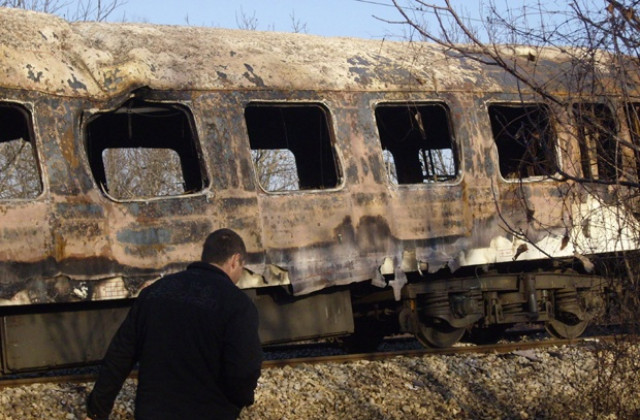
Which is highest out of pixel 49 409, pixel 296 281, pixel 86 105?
pixel 86 105

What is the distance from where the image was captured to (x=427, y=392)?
806cm

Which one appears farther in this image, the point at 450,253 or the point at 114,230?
the point at 450,253

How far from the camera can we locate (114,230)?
8266 millimetres

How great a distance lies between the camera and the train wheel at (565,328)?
11.3 meters

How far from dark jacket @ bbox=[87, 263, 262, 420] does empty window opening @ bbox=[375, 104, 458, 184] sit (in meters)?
5.63

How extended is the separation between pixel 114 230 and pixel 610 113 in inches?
176

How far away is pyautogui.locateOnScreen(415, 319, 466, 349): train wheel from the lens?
10.5 meters

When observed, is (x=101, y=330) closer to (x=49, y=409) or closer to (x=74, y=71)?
(x=49, y=409)

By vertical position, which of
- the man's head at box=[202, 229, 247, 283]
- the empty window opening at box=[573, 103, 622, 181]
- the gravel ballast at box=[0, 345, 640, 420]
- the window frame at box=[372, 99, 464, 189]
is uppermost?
the window frame at box=[372, 99, 464, 189]

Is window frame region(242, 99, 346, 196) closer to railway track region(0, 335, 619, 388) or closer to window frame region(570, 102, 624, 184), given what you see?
railway track region(0, 335, 619, 388)

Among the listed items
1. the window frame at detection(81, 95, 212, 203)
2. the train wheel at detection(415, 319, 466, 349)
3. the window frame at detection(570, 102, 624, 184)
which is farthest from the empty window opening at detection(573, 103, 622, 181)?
the train wheel at detection(415, 319, 466, 349)

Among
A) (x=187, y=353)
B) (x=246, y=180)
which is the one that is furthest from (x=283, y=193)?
(x=187, y=353)

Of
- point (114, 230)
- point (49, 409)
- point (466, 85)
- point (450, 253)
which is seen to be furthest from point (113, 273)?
point (466, 85)

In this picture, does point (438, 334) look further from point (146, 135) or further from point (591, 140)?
point (591, 140)
